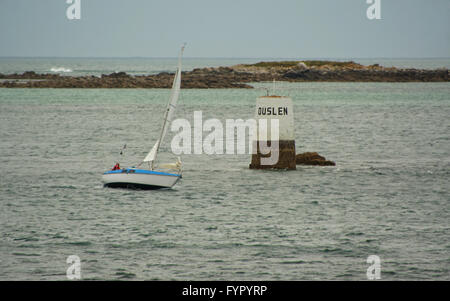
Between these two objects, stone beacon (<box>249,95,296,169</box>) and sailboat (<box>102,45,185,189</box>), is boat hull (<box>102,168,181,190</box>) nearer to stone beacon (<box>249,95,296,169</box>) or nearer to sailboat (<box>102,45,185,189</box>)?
sailboat (<box>102,45,185,189</box>)

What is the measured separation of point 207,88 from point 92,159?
128m

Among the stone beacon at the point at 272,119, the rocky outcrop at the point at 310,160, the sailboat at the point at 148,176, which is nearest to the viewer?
the sailboat at the point at 148,176

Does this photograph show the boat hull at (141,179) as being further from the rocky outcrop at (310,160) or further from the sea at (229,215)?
the rocky outcrop at (310,160)

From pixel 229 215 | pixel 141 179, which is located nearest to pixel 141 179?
pixel 141 179

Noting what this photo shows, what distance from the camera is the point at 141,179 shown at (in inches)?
1437

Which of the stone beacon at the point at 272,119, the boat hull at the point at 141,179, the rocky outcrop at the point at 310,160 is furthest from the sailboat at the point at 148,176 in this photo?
the rocky outcrop at the point at 310,160

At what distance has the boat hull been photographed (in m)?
36.4

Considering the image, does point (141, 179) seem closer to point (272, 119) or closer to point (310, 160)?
point (272, 119)

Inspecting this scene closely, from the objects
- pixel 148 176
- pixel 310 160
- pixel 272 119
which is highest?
pixel 272 119

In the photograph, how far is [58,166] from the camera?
47.1 meters

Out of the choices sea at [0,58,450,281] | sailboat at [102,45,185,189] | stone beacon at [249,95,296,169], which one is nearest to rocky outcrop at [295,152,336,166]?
sea at [0,58,450,281]

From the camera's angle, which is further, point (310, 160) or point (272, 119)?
point (310, 160)

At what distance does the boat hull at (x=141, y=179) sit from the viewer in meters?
36.4
